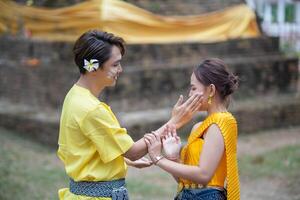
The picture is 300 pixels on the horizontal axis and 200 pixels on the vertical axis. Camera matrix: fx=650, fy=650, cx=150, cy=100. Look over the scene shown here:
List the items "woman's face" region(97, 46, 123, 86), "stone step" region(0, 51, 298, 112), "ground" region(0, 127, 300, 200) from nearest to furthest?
"woman's face" region(97, 46, 123, 86) → "ground" region(0, 127, 300, 200) → "stone step" region(0, 51, 298, 112)

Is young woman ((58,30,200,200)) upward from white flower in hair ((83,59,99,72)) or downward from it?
downward

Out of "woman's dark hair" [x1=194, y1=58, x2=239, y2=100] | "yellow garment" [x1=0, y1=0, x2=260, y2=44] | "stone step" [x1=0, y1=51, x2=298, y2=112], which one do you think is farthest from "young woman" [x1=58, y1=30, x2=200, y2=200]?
"yellow garment" [x1=0, y1=0, x2=260, y2=44]

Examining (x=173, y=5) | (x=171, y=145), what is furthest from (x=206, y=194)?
(x=173, y=5)

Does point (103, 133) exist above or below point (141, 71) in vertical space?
above

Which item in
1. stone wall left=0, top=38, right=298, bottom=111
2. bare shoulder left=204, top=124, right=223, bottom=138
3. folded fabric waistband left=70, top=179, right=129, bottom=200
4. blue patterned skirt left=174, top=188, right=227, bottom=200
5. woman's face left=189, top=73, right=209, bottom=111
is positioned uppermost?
woman's face left=189, top=73, right=209, bottom=111

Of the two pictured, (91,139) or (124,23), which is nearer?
(91,139)

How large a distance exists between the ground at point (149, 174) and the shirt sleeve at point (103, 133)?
138 inches

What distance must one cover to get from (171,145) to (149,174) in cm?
476

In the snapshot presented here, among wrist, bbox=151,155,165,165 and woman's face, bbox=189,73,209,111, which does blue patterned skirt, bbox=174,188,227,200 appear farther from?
woman's face, bbox=189,73,209,111

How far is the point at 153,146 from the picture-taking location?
10.8ft

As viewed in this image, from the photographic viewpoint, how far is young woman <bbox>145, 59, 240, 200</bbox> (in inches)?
128

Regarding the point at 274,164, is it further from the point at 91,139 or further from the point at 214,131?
the point at 91,139

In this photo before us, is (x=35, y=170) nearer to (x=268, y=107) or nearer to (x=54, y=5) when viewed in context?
(x=54, y=5)

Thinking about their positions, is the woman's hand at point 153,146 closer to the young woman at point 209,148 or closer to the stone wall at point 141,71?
the young woman at point 209,148
